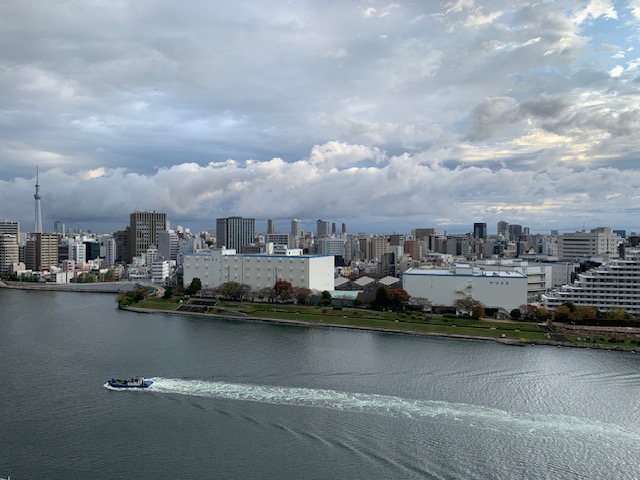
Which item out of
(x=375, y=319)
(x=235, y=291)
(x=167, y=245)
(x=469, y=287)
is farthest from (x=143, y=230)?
(x=469, y=287)

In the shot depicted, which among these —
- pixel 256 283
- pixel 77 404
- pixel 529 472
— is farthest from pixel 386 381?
pixel 256 283

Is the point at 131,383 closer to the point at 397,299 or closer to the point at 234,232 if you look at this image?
the point at 397,299

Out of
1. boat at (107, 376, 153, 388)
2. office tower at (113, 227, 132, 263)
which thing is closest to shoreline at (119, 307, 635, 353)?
boat at (107, 376, 153, 388)

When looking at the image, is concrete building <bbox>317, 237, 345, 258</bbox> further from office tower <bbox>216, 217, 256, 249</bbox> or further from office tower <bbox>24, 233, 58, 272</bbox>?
office tower <bbox>24, 233, 58, 272</bbox>

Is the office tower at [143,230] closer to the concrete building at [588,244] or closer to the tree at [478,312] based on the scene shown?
the concrete building at [588,244]

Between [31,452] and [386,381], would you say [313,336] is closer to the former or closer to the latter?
[386,381]

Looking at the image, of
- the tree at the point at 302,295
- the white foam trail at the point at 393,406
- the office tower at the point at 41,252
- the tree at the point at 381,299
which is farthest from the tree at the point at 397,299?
the office tower at the point at 41,252
